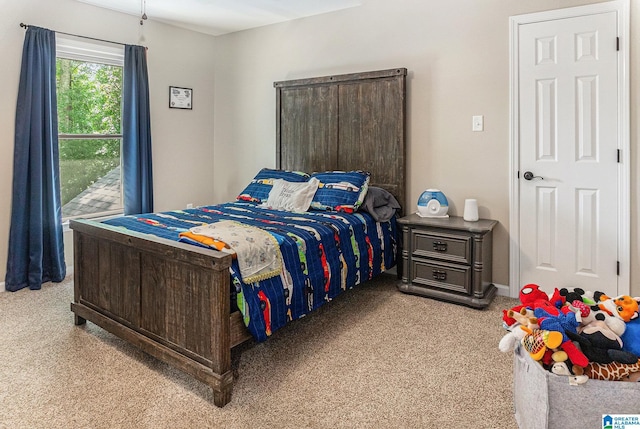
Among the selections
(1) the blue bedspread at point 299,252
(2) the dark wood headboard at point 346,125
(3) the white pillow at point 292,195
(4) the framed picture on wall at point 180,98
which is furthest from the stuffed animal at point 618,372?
(4) the framed picture on wall at point 180,98

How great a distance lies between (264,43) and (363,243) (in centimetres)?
269

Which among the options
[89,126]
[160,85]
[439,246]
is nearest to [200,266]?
[439,246]

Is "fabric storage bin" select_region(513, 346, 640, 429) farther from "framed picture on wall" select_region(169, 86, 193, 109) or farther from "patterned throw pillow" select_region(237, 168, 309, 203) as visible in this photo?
"framed picture on wall" select_region(169, 86, 193, 109)

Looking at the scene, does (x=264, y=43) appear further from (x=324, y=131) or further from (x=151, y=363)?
(x=151, y=363)

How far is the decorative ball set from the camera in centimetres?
339

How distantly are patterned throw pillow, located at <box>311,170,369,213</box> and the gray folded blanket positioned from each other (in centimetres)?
7

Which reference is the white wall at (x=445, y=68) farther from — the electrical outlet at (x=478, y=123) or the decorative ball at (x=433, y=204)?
the decorative ball at (x=433, y=204)

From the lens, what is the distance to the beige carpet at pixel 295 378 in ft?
5.98

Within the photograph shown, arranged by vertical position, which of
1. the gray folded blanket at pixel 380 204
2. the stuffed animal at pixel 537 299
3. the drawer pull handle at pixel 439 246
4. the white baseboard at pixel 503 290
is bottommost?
the white baseboard at pixel 503 290

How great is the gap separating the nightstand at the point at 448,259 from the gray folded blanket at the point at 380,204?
0.52ft

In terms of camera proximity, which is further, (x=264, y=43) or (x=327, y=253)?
(x=264, y=43)

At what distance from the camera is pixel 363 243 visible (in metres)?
3.09

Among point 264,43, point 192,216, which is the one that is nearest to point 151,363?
point 192,216

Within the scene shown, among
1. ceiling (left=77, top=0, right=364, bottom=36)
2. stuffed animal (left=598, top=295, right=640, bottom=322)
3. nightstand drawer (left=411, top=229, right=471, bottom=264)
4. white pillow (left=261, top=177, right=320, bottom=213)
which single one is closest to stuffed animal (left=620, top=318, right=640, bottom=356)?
stuffed animal (left=598, top=295, right=640, bottom=322)
